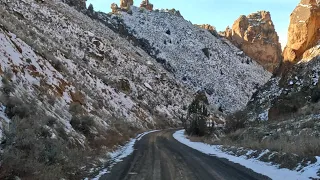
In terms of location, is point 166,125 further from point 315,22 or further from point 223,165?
point 223,165

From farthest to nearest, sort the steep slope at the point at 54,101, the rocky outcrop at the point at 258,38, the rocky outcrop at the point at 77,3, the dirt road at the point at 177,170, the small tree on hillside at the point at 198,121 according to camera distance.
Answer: the rocky outcrop at the point at 258,38, the rocky outcrop at the point at 77,3, the small tree on hillside at the point at 198,121, the dirt road at the point at 177,170, the steep slope at the point at 54,101

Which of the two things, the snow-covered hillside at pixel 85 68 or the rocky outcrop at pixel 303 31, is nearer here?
the snow-covered hillside at pixel 85 68

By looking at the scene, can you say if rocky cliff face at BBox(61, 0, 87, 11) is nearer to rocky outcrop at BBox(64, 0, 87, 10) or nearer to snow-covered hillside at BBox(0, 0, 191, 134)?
rocky outcrop at BBox(64, 0, 87, 10)

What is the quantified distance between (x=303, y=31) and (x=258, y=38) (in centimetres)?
8998

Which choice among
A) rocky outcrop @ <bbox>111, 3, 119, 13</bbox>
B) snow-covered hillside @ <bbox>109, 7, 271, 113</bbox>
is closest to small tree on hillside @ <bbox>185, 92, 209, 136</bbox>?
snow-covered hillside @ <bbox>109, 7, 271, 113</bbox>

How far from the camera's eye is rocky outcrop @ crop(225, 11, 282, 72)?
402 feet

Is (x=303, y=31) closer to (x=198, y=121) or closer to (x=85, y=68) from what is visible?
(x=198, y=121)

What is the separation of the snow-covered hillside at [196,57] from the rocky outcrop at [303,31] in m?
44.4

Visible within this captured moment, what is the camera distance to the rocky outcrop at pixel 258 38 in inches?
4823

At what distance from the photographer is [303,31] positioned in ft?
124

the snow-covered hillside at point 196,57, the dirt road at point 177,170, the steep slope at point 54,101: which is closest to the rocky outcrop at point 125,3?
the snow-covered hillside at point 196,57

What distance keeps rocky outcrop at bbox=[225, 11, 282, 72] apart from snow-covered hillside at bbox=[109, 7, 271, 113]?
437 inches

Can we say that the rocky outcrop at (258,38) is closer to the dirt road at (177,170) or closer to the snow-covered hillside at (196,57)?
the snow-covered hillside at (196,57)

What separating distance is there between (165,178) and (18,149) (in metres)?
4.30
